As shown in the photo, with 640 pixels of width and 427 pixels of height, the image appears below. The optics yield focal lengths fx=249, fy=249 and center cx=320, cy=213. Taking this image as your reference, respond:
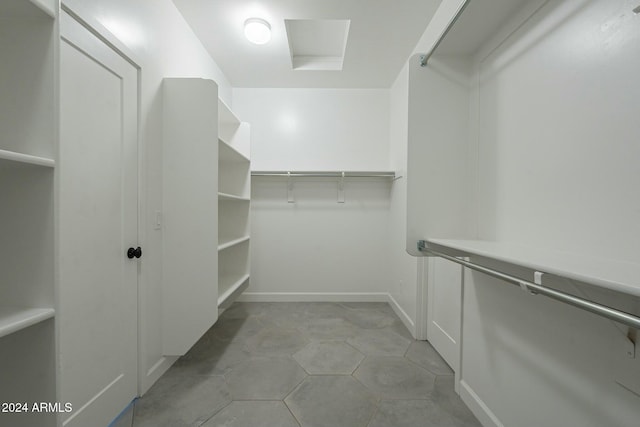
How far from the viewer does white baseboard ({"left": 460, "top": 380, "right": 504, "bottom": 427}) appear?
1.23 m

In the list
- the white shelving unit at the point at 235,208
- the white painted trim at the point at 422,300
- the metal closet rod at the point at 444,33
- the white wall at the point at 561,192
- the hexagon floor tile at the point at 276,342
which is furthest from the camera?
the white shelving unit at the point at 235,208

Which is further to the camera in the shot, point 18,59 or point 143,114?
point 143,114

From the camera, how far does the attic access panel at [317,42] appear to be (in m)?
2.25

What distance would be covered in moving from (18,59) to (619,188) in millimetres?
1758

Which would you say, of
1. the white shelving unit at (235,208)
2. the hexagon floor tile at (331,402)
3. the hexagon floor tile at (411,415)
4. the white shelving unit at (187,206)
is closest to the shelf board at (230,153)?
the white shelving unit at (235,208)

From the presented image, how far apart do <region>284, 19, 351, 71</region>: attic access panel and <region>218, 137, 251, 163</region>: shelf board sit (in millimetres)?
1098

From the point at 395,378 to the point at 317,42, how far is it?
2.99 metres

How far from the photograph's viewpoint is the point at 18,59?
26.8 inches

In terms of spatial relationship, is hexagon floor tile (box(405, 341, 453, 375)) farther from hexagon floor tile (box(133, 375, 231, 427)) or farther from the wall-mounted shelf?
the wall-mounted shelf

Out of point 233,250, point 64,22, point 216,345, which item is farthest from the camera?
point 233,250

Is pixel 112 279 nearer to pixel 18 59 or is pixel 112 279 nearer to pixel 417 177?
pixel 18 59

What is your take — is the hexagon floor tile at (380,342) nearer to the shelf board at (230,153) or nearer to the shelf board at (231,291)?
the shelf board at (231,291)

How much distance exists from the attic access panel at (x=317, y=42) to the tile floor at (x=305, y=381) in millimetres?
2663

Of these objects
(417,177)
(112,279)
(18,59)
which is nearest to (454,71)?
(417,177)
